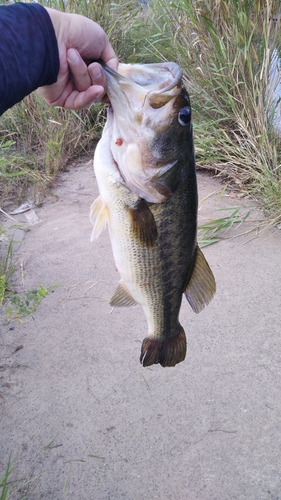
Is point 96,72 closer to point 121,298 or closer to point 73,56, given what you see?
point 73,56

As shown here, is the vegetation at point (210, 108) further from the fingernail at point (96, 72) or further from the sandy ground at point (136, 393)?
the fingernail at point (96, 72)

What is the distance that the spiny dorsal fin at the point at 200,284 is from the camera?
6.21ft

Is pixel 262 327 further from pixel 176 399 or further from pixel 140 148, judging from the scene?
pixel 140 148

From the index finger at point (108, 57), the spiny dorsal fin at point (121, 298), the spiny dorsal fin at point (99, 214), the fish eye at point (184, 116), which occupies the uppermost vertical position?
the index finger at point (108, 57)

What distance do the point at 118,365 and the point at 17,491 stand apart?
0.94 meters

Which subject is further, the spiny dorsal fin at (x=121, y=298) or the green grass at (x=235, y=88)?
the green grass at (x=235, y=88)

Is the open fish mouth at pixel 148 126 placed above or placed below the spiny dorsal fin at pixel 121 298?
above

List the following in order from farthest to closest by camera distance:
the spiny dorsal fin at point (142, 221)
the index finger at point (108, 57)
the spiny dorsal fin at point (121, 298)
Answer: the spiny dorsal fin at point (121, 298) < the index finger at point (108, 57) < the spiny dorsal fin at point (142, 221)

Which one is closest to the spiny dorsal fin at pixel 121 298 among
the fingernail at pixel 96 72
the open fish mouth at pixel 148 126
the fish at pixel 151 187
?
the fish at pixel 151 187

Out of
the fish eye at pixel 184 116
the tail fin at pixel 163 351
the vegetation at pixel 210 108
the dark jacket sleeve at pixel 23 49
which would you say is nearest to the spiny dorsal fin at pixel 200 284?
the tail fin at pixel 163 351

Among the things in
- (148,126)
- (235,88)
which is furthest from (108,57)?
(235,88)

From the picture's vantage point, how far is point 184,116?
1.62m

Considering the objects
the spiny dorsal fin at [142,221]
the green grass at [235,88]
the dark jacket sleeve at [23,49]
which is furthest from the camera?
the green grass at [235,88]

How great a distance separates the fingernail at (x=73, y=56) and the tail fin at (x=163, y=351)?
1.09m
